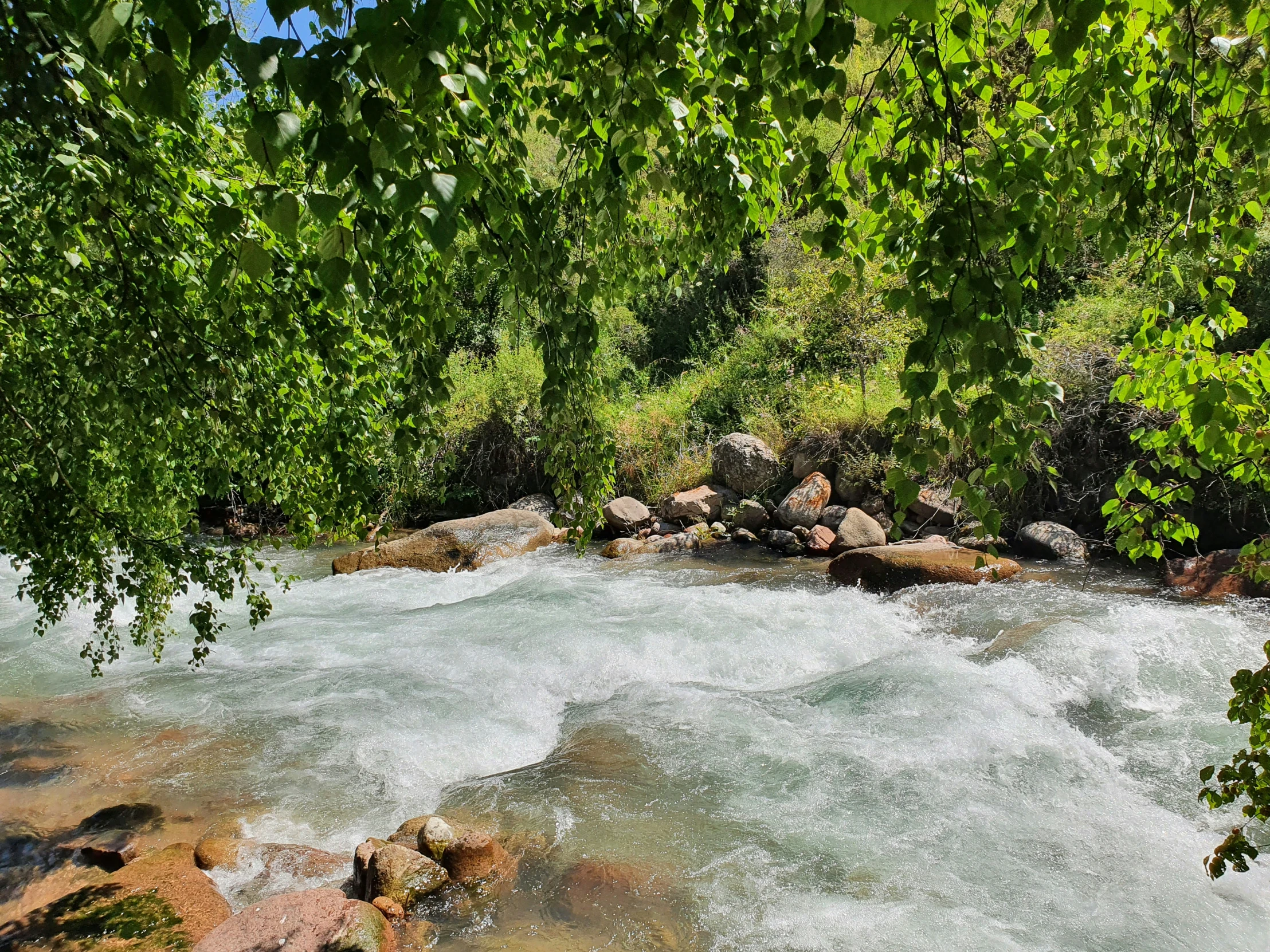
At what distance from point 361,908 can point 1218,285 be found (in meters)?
4.09

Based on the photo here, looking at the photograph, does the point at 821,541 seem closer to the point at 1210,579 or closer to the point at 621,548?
the point at 621,548

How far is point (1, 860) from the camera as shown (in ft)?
14.6

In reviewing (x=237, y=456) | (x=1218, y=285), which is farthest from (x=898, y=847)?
(x=237, y=456)

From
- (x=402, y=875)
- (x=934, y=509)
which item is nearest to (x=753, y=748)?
(x=402, y=875)

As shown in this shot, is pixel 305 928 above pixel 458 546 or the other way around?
the other way around

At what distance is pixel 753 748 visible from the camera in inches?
212

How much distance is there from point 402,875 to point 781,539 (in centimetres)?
863

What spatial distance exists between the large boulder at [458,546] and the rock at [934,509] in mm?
5343

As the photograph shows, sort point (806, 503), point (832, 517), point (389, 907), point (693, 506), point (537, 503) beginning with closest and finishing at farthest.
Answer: point (389, 907) < point (832, 517) < point (806, 503) < point (693, 506) < point (537, 503)

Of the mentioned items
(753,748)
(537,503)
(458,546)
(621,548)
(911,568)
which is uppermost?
(537,503)

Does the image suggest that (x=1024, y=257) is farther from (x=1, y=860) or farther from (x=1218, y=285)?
(x=1, y=860)

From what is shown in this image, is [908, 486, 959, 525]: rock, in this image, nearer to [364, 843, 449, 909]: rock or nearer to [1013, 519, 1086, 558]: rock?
[1013, 519, 1086, 558]: rock

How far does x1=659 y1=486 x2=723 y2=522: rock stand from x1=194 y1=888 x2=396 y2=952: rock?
9761 millimetres

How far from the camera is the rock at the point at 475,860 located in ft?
13.3
